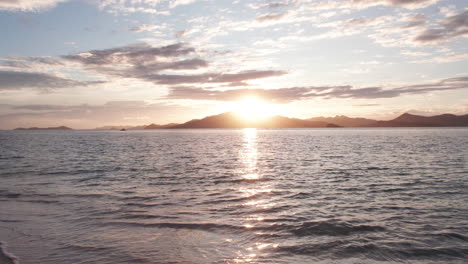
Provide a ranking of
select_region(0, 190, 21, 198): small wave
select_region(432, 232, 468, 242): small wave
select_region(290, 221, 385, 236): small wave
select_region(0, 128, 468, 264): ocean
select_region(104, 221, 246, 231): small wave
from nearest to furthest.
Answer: select_region(0, 128, 468, 264): ocean, select_region(432, 232, 468, 242): small wave, select_region(290, 221, 385, 236): small wave, select_region(104, 221, 246, 231): small wave, select_region(0, 190, 21, 198): small wave

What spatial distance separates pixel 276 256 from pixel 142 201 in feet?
37.7

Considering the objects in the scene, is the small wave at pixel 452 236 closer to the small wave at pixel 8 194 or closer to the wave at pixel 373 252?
the wave at pixel 373 252

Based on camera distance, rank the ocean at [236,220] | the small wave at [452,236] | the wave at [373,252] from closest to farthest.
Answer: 1. the wave at [373,252]
2. the ocean at [236,220]
3. the small wave at [452,236]

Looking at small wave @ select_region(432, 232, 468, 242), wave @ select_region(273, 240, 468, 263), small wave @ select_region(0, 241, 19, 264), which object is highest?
small wave @ select_region(0, 241, 19, 264)

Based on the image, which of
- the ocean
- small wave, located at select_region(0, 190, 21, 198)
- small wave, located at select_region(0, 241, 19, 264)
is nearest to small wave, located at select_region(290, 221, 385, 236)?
the ocean

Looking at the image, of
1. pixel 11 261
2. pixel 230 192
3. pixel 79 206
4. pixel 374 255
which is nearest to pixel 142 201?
pixel 79 206

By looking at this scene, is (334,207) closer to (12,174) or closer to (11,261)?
(11,261)

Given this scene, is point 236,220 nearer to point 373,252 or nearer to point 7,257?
point 373,252

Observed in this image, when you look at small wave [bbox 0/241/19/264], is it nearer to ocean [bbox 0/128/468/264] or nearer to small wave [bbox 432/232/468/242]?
ocean [bbox 0/128/468/264]

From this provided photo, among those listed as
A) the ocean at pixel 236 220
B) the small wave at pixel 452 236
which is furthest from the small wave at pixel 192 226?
the small wave at pixel 452 236

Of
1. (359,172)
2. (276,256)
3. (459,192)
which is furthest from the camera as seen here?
(359,172)

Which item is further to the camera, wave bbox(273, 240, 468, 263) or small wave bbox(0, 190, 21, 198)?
small wave bbox(0, 190, 21, 198)

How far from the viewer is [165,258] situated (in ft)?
34.7

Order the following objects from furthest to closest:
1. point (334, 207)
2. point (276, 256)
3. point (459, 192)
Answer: point (459, 192) → point (334, 207) → point (276, 256)
